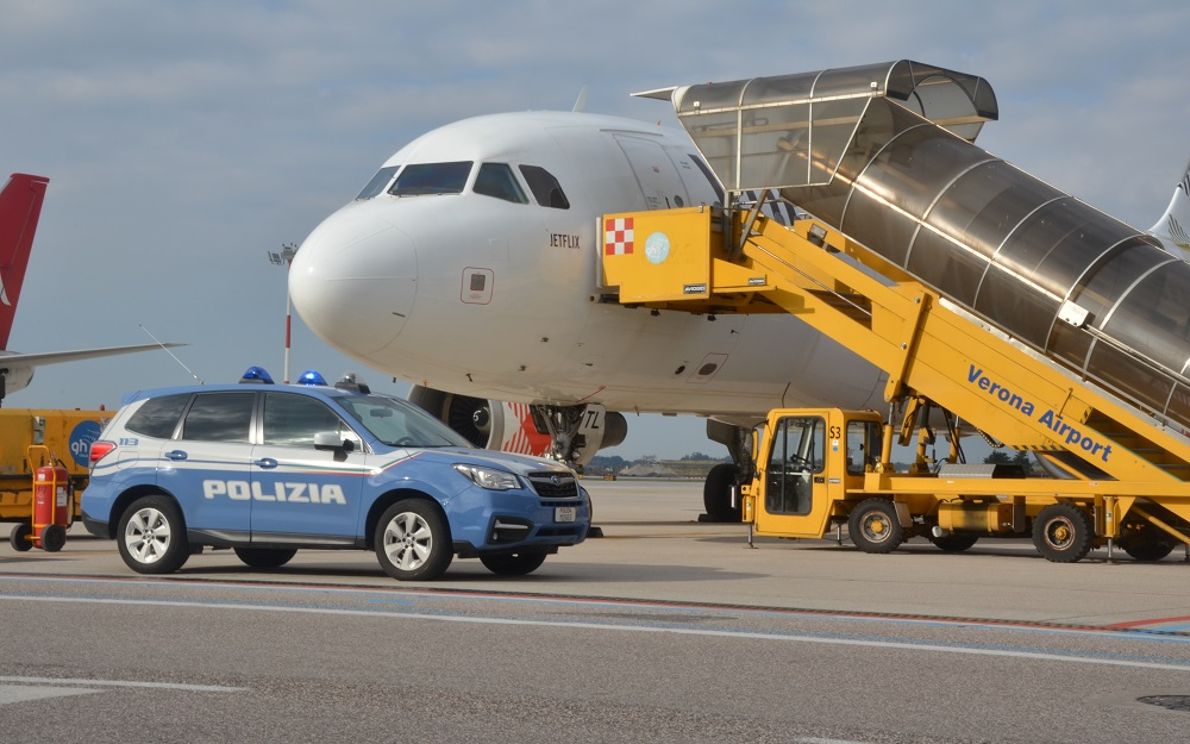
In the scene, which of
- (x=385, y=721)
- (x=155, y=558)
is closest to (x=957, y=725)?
(x=385, y=721)

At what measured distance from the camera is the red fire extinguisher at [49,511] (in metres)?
17.0

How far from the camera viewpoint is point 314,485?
1303 cm

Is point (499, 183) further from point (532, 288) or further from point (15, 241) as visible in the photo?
point (15, 241)

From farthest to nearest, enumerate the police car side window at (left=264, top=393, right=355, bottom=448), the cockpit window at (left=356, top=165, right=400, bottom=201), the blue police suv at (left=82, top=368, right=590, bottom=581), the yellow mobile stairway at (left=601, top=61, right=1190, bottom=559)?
the cockpit window at (left=356, top=165, right=400, bottom=201), the yellow mobile stairway at (left=601, top=61, right=1190, bottom=559), the police car side window at (left=264, top=393, right=355, bottom=448), the blue police suv at (left=82, top=368, right=590, bottom=581)

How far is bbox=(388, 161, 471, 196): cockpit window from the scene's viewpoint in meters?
18.8

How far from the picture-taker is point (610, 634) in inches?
356

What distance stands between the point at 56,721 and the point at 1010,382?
517 inches

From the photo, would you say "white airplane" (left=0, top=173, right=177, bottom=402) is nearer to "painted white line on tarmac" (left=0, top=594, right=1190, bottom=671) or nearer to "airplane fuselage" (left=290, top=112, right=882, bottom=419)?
"airplane fuselage" (left=290, top=112, right=882, bottom=419)

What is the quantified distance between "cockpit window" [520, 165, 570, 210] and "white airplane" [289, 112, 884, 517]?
0.02m

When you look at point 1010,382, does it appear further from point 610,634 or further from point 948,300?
point 610,634

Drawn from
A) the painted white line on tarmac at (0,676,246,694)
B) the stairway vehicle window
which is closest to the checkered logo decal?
the stairway vehicle window

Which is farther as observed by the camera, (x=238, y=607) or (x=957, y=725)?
(x=238, y=607)

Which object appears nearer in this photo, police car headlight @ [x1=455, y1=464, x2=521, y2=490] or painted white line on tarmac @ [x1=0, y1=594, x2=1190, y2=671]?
painted white line on tarmac @ [x1=0, y1=594, x2=1190, y2=671]

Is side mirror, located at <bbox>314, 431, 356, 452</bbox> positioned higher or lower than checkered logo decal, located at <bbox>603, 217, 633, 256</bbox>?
lower
